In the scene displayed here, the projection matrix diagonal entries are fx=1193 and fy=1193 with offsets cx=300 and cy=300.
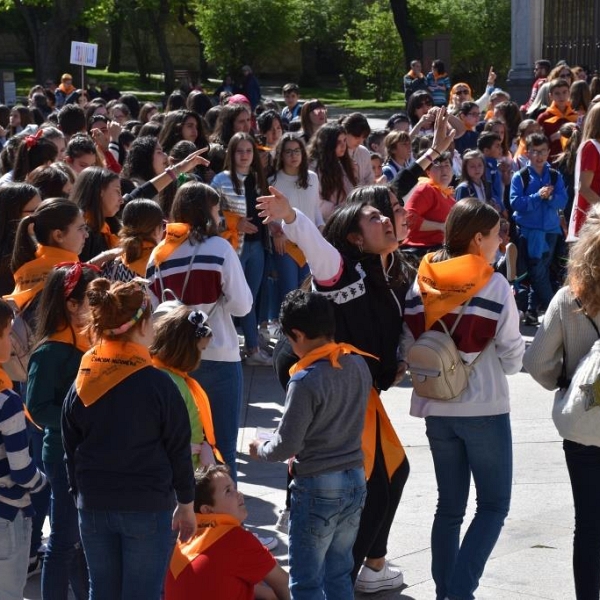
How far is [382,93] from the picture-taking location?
3988cm

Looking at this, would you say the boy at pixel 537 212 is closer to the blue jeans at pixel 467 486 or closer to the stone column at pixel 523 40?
the blue jeans at pixel 467 486

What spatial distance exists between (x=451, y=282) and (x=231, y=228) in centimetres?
312

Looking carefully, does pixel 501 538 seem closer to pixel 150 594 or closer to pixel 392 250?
pixel 392 250

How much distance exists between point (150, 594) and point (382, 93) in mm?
36528

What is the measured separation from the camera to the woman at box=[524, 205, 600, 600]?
4.68 metres

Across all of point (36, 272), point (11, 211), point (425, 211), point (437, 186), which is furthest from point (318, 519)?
point (437, 186)

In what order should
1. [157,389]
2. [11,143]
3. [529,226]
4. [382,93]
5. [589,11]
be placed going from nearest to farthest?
[157,389] → [11,143] → [529,226] → [589,11] → [382,93]

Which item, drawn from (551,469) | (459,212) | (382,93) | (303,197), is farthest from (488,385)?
(382,93)

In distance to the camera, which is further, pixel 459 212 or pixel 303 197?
pixel 303 197

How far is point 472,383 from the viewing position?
5.02 meters

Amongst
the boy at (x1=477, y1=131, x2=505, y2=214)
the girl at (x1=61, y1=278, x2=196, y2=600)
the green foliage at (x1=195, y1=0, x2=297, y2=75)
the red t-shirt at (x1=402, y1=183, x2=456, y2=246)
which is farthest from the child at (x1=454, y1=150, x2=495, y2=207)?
the green foliage at (x1=195, y1=0, x2=297, y2=75)

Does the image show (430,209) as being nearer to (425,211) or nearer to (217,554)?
(425,211)

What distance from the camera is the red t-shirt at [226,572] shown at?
14.8 feet

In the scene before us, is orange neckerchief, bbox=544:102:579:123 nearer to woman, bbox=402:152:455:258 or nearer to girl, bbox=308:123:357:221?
girl, bbox=308:123:357:221
